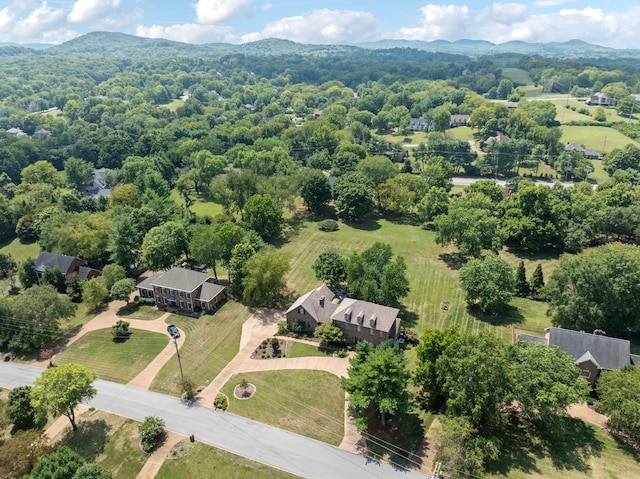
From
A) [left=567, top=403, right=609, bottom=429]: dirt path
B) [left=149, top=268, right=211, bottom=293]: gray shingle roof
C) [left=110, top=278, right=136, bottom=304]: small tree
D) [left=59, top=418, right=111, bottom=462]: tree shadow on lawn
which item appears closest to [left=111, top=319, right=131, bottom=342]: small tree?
[left=110, top=278, right=136, bottom=304]: small tree

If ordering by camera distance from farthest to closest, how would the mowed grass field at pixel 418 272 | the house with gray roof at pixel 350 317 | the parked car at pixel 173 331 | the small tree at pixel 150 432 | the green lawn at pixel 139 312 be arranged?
the green lawn at pixel 139 312
the mowed grass field at pixel 418 272
the parked car at pixel 173 331
the house with gray roof at pixel 350 317
the small tree at pixel 150 432

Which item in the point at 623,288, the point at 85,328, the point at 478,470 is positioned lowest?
the point at 85,328

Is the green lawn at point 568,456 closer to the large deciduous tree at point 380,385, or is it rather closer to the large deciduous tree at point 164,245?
the large deciduous tree at point 380,385

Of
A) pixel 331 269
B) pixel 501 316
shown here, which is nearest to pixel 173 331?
pixel 331 269

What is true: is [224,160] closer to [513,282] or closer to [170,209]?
[170,209]

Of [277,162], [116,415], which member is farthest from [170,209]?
[116,415]

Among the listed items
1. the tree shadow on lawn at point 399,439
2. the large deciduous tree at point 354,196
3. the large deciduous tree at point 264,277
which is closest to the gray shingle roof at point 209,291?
the large deciduous tree at point 264,277
